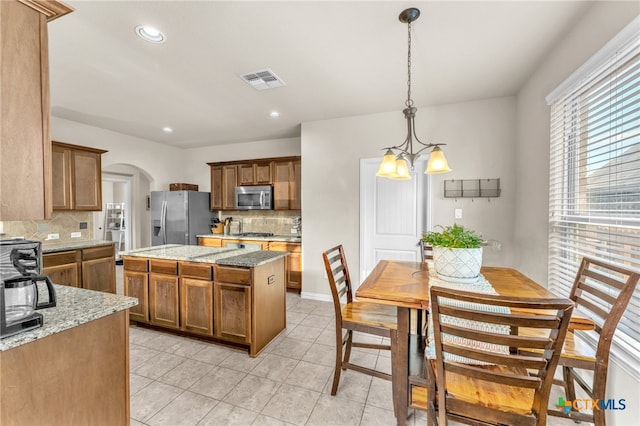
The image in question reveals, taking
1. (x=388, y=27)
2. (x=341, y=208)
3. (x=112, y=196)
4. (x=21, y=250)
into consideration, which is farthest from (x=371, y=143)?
(x=112, y=196)

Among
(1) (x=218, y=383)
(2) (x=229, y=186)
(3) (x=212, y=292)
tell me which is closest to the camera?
(1) (x=218, y=383)

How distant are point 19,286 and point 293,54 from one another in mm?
2288

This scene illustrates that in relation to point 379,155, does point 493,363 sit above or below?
below

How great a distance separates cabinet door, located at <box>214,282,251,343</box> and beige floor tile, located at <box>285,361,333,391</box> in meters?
0.54

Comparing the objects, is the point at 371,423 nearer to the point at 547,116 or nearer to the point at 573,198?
the point at 573,198

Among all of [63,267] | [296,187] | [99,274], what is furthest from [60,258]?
[296,187]

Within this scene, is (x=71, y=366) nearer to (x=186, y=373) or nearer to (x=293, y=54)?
(x=186, y=373)

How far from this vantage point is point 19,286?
1065mm

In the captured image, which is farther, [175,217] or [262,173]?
[175,217]

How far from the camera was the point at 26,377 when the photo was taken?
1.04 m

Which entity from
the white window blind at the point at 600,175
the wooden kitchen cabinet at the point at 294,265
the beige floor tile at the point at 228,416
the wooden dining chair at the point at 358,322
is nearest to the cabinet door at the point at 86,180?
the wooden kitchen cabinet at the point at 294,265

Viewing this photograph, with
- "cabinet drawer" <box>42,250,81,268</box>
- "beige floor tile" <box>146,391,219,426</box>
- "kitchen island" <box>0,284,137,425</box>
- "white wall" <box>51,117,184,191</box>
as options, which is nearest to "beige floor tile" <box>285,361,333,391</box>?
"beige floor tile" <box>146,391,219,426</box>

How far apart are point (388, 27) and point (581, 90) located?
1476 millimetres

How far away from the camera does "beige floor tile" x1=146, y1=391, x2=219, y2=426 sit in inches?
67.7
